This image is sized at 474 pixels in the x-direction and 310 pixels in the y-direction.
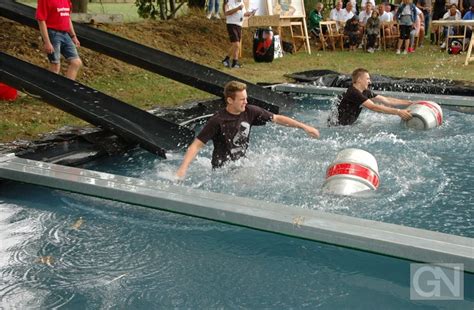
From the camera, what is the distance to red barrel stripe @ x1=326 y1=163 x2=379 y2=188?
512cm

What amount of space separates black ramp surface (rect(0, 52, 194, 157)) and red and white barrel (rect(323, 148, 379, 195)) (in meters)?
2.02

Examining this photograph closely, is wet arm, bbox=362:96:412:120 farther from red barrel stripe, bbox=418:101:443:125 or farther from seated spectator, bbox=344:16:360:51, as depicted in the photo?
seated spectator, bbox=344:16:360:51

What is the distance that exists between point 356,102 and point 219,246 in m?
4.05

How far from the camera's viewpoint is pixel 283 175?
6.09 m

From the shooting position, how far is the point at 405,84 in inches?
420

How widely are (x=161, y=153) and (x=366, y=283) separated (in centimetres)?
312

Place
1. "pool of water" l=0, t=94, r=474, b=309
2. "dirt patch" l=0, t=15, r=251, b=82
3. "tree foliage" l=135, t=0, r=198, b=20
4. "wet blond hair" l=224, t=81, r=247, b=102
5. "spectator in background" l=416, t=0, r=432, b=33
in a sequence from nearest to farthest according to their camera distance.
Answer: "pool of water" l=0, t=94, r=474, b=309
"wet blond hair" l=224, t=81, r=247, b=102
"dirt patch" l=0, t=15, r=251, b=82
"tree foliage" l=135, t=0, r=198, b=20
"spectator in background" l=416, t=0, r=432, b=33

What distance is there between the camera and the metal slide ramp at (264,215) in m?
3.81

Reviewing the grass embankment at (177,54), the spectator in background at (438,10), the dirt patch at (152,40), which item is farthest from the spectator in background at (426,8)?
the dirt patch at (152,40)

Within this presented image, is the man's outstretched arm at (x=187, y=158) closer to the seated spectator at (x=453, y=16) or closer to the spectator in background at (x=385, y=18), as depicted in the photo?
the spectator in background at (x=385, y=18)

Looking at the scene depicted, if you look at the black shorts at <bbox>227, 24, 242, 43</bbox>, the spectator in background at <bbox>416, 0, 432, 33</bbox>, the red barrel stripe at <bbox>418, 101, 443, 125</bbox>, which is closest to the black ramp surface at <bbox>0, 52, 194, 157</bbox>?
the red barrel stripe at <bbox>418, 101, 443, 125</bbox>

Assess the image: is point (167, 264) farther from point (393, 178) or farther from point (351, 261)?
point (393, 178)

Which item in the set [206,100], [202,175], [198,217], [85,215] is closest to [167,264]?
[198,217]

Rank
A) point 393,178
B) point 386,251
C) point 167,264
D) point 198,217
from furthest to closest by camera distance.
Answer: point 393,178
point 198,217
point 167,264
point 386,251
